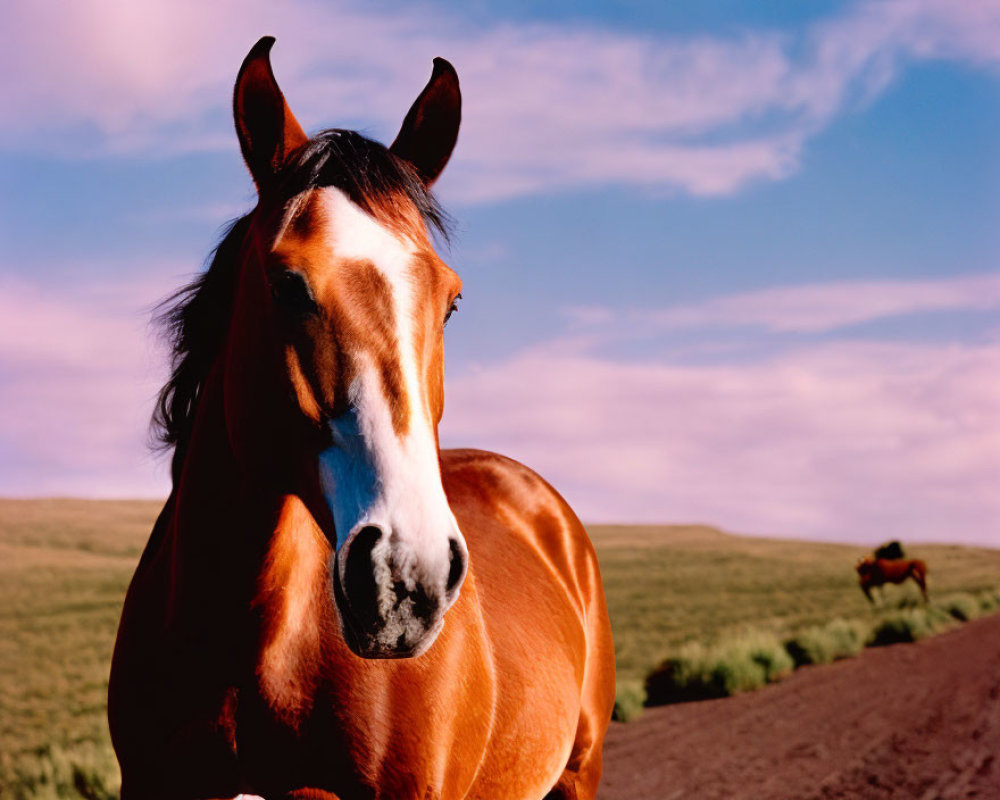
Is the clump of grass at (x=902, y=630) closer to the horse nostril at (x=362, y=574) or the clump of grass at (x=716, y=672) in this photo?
the clump of grass at (x=716, y=672)

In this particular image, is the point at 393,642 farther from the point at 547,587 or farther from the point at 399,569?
the point at 547,587

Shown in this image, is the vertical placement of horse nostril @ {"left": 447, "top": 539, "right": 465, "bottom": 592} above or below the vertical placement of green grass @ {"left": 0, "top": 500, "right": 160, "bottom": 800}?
above

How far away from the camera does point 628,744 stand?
953 centimetres

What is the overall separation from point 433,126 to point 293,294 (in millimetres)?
994

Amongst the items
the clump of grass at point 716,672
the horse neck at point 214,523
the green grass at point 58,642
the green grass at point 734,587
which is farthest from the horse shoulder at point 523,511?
the green grass at point 734,587

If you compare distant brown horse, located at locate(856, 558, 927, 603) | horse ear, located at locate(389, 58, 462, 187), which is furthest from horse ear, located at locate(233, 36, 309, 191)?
distant brown horse, located at locate(856, 558, 927, 603)

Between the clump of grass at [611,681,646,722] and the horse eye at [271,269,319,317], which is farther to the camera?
the clump of grass at [611,681,646,722]

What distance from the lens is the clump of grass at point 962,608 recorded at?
20953 mm

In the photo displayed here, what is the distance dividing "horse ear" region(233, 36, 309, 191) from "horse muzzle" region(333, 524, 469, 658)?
4.15 ft

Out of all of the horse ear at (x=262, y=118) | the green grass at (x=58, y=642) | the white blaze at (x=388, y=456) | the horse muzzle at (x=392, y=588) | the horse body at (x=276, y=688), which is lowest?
the green grass at (x=58, y=642)

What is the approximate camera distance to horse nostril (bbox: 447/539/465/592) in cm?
204

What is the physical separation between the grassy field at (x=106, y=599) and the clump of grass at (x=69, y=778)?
0.02m

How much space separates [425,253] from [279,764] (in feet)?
4.88

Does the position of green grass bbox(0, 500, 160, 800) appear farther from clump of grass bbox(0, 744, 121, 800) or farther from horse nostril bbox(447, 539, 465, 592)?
horse nostril bbox(447, 539, 465, 592)
